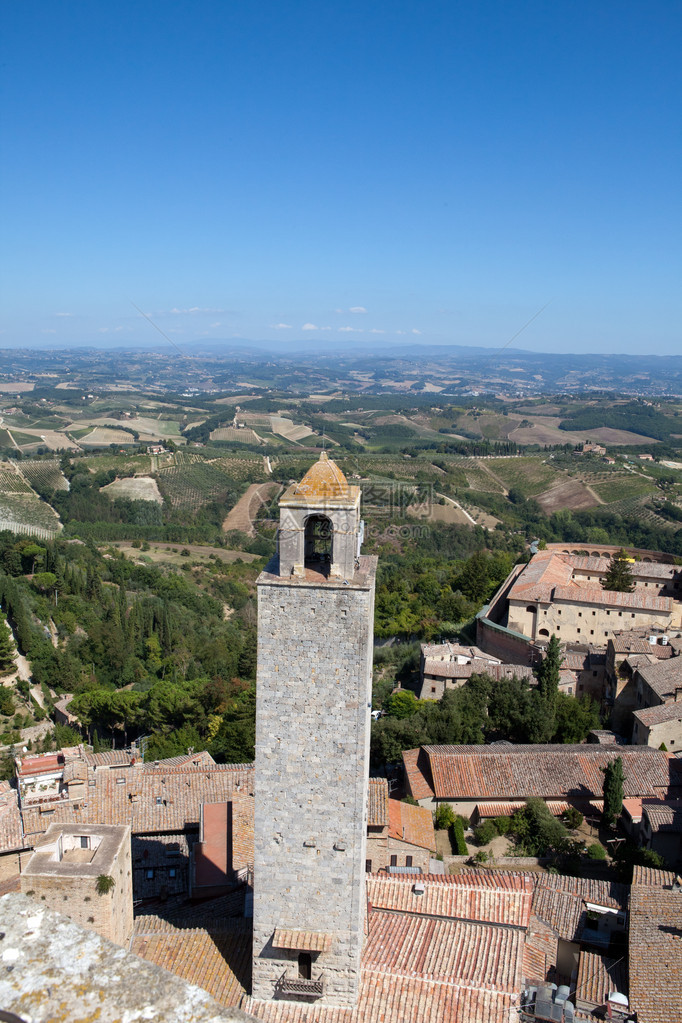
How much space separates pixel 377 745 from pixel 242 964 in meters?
14.3

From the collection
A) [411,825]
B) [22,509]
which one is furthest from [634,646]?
[22,509]

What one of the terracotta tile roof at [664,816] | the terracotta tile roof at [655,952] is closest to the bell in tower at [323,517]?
the terracotta tile roof at [655,952]

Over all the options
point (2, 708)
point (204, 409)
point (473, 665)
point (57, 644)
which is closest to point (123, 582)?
point (57, 644)

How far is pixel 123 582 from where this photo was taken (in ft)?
180

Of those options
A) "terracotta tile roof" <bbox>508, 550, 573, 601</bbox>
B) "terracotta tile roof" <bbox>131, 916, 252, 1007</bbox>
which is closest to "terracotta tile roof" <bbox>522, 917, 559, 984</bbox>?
"terracotta tile roof" <bbox>131, 916, 252, 1007</bbox>

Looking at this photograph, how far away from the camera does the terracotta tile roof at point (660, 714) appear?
2583cm

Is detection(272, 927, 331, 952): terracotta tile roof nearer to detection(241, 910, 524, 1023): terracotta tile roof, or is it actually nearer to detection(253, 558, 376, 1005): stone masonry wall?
detection(253, 558, 376, 1005): stone masonry wall

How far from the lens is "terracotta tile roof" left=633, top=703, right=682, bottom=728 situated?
25828mm

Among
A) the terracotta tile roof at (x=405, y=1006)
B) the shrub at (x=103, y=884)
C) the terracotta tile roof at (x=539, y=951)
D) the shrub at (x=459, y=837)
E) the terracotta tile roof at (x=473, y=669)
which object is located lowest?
the shrub at (x=459, y=837)

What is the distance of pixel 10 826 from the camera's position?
1756cm

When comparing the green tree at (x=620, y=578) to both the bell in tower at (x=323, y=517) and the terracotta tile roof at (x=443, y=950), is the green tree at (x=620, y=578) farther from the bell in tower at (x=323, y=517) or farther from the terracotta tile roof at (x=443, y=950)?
the bell in tower at (x=323, y=517)

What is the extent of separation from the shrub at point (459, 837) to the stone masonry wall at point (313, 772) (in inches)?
403

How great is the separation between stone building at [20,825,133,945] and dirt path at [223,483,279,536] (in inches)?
2543

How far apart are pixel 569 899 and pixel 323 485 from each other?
40.5 ft
